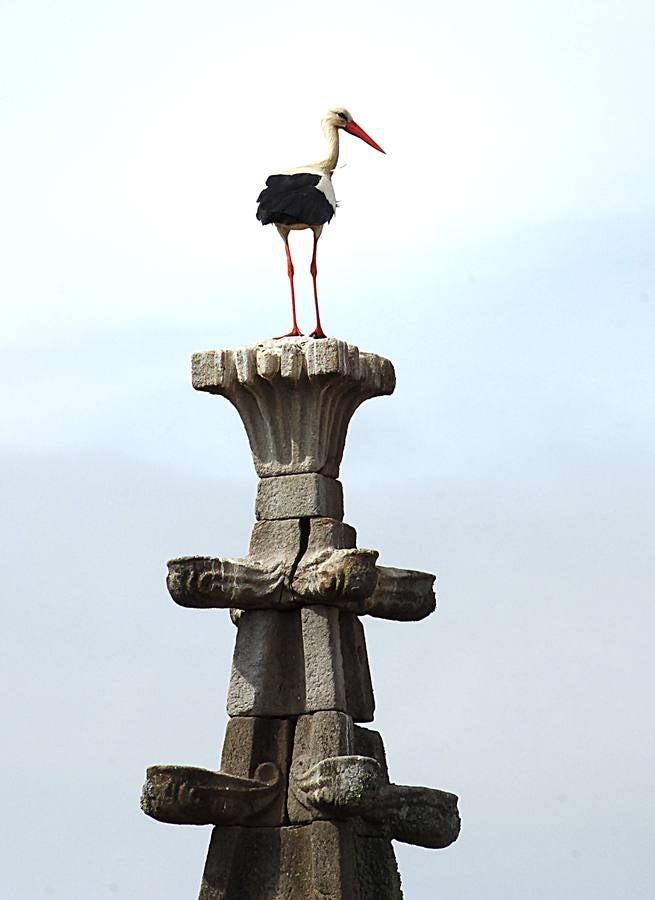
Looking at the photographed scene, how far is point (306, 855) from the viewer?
70.7 feet

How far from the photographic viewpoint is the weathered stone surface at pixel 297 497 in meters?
22.3

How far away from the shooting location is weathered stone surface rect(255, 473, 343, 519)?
22.3 metres

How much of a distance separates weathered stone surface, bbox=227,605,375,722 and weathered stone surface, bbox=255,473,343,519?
835 millimetres

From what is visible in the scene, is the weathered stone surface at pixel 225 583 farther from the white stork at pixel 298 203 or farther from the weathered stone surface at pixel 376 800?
the white stork at pixel 298 203

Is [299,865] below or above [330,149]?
below

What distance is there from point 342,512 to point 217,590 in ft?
4.72

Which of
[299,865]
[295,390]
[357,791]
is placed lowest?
[299,865]

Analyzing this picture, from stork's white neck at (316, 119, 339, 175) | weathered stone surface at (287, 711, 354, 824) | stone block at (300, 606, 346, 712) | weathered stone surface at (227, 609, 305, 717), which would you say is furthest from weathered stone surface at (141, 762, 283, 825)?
stork's white neck at (316, 119, 339, 175)

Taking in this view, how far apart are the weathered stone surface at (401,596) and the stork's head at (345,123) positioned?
371cm

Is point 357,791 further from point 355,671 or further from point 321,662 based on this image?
point 355,671

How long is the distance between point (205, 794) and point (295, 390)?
342 centimetres

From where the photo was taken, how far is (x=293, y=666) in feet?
72.6

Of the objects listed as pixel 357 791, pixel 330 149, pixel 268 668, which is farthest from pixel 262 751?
pixel 330 149

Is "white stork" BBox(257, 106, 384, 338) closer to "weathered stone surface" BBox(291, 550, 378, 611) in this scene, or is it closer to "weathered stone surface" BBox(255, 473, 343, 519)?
"weathered stone surface" BBox(255, 473, 343, 519)
